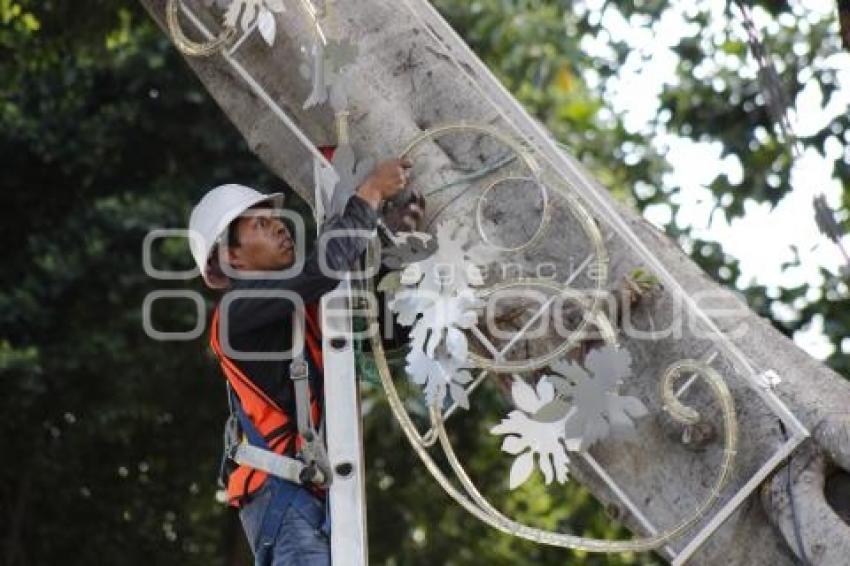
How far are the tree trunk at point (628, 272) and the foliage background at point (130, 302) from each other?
12.3 ft

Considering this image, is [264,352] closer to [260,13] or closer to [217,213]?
[217,213]

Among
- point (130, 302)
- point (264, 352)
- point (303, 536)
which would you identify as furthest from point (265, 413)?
point (130, 302)

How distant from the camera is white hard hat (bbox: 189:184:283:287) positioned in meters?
3.54

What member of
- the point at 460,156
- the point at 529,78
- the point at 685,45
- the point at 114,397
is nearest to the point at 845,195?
the point at 685,45

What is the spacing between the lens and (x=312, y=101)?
337 centimetres

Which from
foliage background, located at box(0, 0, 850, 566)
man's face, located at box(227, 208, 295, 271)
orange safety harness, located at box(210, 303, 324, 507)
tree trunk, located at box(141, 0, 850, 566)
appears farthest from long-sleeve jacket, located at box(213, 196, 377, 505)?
foliage background, located at box(0, 0, 850, 566)

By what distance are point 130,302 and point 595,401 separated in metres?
5.69

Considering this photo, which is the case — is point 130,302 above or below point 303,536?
above

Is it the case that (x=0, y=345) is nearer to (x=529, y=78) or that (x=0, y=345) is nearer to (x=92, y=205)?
(x=92, y=205)

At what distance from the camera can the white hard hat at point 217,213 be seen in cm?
354

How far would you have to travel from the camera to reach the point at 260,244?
140 inches

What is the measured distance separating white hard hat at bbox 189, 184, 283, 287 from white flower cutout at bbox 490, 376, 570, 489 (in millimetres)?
847

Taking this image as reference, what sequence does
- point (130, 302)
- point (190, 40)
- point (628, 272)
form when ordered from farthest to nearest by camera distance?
point (130, 302) → point (190, 40) → point (628, 272)

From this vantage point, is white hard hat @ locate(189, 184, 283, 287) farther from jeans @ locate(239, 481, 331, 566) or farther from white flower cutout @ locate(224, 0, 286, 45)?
jeans @ locate(239, 481, 331, 566)
